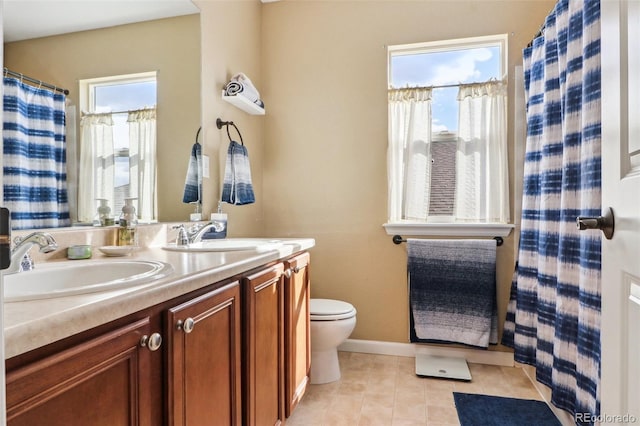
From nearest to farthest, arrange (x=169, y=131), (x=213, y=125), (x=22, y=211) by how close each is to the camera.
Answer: (x=22, y=211)
(x=169, y=131)
(x=213, y=125)

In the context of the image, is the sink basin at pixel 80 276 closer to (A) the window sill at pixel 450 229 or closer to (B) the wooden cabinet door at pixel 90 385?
(B) the wooden cabinet door at pixel 90 385

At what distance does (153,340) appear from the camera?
84 cm

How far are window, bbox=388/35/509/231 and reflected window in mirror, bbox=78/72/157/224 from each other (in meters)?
1.51

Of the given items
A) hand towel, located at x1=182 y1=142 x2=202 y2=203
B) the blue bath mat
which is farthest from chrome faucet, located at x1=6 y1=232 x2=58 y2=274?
the blue bath mat

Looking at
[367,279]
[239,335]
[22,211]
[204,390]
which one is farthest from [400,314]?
[22,211]

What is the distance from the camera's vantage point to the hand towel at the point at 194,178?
1.96 m

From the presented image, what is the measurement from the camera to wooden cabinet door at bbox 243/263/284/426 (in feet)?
4.24

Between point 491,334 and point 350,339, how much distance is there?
915 millimetres

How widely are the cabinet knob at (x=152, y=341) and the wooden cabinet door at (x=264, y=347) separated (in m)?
0.44

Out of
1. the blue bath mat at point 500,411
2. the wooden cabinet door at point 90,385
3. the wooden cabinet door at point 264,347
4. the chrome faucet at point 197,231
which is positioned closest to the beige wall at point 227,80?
the chrome faucet at point 197,231

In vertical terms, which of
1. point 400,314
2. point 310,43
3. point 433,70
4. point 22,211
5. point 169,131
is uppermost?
point 310,43

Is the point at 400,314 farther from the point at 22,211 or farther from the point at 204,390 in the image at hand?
the point at 22,211

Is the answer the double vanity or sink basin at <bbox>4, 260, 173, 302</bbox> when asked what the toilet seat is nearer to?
the double vanity

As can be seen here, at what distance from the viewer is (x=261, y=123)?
2.81 meters
